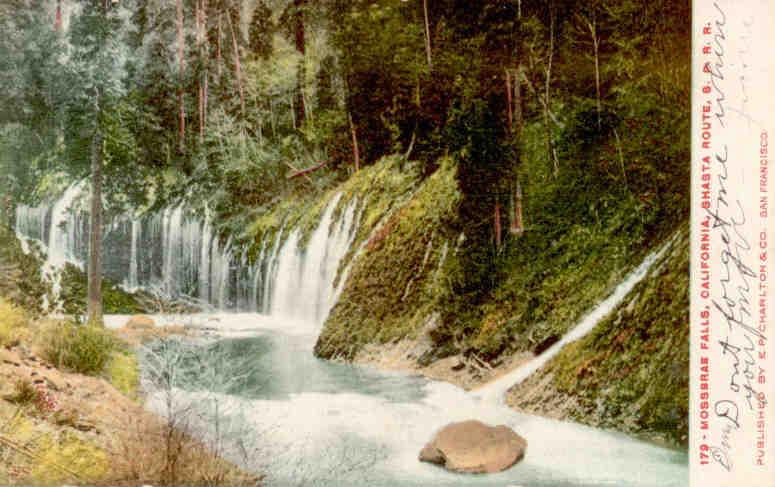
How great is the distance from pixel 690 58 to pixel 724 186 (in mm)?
617

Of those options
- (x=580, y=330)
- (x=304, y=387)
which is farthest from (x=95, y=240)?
(x=580, y=330)

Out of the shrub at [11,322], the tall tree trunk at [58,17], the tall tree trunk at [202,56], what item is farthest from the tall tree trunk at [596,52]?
the shrub at [11,322]

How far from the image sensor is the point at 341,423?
335 centimetres

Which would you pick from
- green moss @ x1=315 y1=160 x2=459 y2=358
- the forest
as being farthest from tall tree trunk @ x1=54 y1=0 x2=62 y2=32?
green moss @ x1=315 y1=160 x2=459 y2=358

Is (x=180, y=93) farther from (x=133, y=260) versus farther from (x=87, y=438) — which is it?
(x=87, y=438)

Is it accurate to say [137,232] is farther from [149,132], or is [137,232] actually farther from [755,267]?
[755,267]

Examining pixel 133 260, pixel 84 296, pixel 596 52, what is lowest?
pixel 84 296

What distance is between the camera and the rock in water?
11.1 feet

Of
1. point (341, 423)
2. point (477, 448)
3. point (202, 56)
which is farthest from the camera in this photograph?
point (202, 56)

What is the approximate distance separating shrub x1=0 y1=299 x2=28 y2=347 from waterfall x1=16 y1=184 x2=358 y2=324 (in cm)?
22

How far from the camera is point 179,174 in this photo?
3.47 meters

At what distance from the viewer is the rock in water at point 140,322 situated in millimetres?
3369

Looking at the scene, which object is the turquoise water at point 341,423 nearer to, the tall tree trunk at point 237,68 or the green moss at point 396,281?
the green moss at point 396,281

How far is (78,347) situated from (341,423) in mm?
1316
